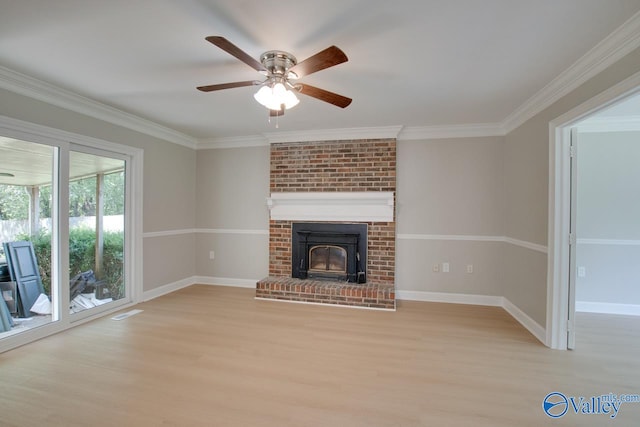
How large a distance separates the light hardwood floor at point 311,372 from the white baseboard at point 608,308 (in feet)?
0.59

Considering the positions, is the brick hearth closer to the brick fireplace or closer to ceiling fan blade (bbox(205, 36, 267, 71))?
the brick fireplace

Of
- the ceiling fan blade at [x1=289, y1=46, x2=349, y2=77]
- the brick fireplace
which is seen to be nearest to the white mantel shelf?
the brick fireplace

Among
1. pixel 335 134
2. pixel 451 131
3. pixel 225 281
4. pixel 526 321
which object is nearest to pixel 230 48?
pixel 335 134

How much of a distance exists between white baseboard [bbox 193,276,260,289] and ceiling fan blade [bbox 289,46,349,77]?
3.48 m

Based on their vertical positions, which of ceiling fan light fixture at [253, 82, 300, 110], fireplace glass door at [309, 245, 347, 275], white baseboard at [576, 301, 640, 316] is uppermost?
ceiling fan light fixture at [253, 82, 300, 110]

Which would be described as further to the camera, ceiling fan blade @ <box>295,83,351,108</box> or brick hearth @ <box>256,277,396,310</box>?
brick hearth @ <box>256,277,396,310</box>

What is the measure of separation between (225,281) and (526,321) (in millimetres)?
4165

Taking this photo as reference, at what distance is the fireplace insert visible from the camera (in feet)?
13.2

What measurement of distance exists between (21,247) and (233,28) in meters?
2.88

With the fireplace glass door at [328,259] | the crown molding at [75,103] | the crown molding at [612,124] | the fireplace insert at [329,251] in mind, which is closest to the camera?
the crown molding at [75,103]

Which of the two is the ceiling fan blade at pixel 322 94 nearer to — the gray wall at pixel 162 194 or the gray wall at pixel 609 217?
the gray wall at pixel 162 194

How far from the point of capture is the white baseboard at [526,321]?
2.71 metres

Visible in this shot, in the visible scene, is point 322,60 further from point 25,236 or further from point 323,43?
point 25,236

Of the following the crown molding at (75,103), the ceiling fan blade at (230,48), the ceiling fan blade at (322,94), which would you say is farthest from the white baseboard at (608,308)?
the crown molding at (75,103)
